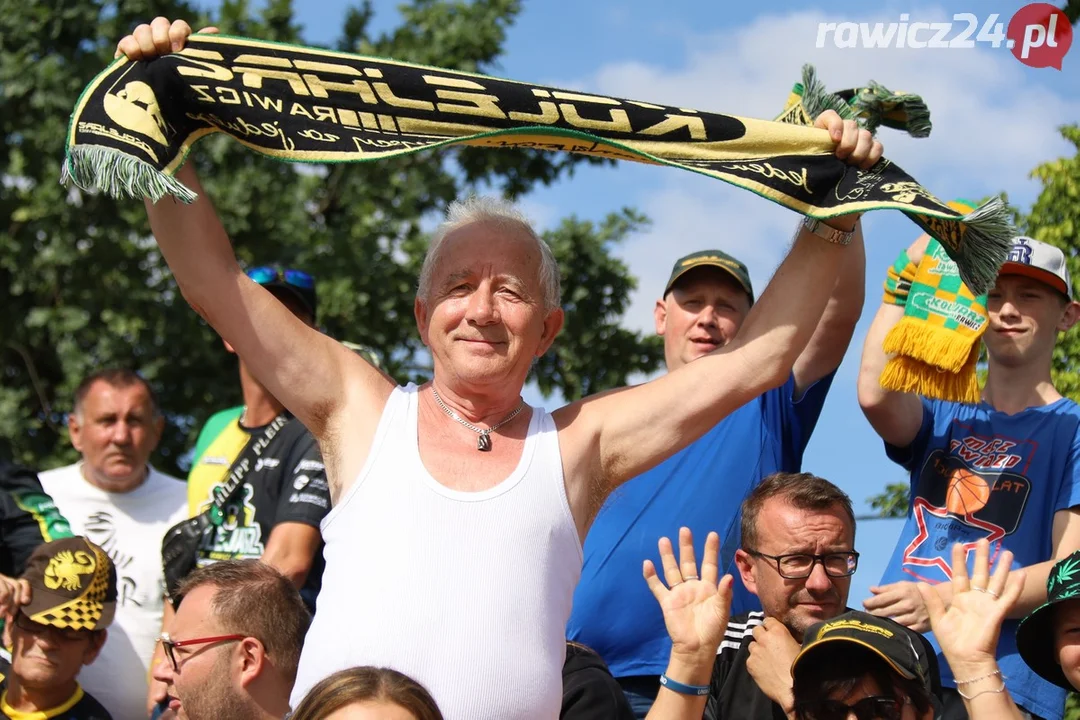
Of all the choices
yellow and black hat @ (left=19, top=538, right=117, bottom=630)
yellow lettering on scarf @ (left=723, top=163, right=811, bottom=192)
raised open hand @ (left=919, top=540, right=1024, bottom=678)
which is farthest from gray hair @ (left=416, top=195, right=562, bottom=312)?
yellow and black hat @ (left=19, top=538, right=117, bottom=630)

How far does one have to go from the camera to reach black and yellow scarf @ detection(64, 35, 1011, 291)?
131 inches

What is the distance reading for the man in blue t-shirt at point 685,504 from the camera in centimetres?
421

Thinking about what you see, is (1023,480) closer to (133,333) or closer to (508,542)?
(508,542)

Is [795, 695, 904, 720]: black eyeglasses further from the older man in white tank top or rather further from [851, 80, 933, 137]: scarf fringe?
[851, 80, 933, 137]: scarf fringe

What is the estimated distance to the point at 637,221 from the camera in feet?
41.0

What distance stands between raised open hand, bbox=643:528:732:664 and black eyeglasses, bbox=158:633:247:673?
1078 mm

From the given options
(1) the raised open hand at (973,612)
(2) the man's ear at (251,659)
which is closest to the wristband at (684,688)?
(1) the raised open hand at (973,612)

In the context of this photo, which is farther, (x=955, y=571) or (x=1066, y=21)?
(x=1066, y=21)

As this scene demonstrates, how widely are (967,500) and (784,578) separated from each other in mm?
792

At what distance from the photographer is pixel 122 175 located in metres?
3.06

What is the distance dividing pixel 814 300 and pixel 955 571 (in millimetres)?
705

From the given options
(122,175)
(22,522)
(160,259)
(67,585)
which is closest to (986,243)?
(122,175)

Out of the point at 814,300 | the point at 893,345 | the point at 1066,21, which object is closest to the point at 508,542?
the point at 814,300

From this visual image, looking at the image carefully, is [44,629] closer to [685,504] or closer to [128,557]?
[128,557]
